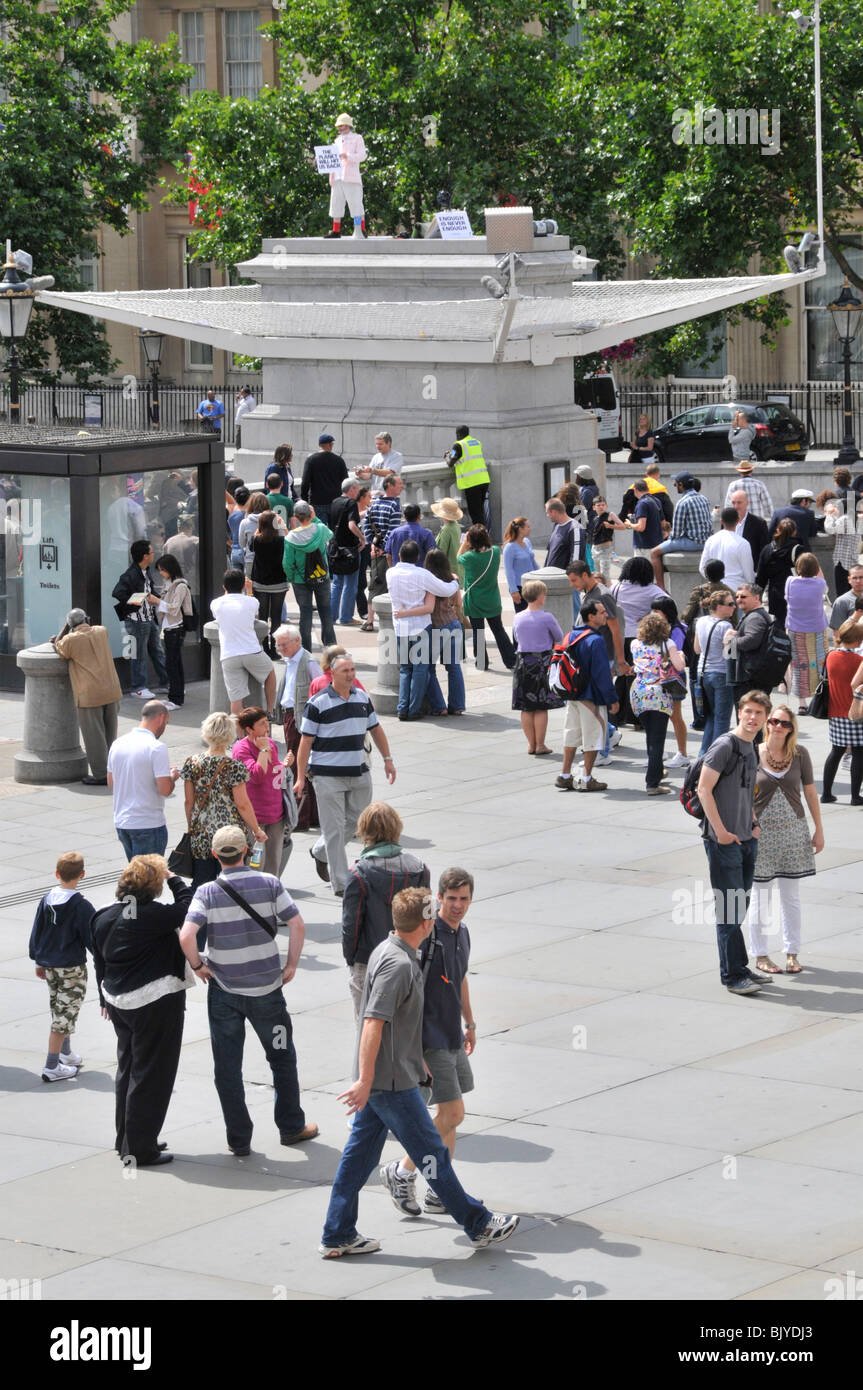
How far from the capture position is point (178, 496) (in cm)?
2145

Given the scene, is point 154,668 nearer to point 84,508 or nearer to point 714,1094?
point 84,508

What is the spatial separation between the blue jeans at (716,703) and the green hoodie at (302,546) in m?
5.48

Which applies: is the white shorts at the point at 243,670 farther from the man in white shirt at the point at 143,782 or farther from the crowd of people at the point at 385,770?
the man in white shirt at the point at 143,782

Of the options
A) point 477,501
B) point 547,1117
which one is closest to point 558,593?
point 477,501

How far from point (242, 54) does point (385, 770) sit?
1924 inches

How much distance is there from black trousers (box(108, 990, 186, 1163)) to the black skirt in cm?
801

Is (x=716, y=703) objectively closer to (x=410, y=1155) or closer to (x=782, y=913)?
(x=782, y=913)

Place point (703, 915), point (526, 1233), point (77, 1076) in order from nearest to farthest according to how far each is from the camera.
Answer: point (526, 1233), point (77, 1076), point (703, 915)

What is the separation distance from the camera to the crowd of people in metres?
8.88

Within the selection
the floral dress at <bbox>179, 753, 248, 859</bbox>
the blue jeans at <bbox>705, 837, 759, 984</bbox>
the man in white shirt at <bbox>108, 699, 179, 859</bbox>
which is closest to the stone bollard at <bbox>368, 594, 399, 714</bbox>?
the man in white shirt at <bbox>108, 699, 179, 859</bbox>

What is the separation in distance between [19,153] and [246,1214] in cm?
3878

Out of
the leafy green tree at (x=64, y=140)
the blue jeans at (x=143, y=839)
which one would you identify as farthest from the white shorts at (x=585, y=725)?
the leafy green tree at (x=64, y=140)

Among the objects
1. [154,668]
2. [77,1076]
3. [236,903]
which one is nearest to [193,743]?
[154,668]

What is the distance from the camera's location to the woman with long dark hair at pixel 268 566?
20.7 meters
